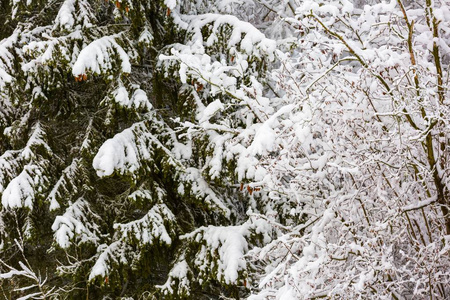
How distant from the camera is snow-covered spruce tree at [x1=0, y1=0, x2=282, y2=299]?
495 centimetres

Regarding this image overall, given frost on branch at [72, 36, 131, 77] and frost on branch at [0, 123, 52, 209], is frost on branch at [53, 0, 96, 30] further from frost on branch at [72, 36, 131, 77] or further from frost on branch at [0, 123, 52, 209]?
frost on branch at [0, 123, 52, 209]

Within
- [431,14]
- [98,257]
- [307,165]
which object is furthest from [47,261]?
[431,14]

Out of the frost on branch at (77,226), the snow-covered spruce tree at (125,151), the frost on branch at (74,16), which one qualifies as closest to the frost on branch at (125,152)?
the snow-covered spruce tree at (125,151)

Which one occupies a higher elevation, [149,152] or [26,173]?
[149,152]

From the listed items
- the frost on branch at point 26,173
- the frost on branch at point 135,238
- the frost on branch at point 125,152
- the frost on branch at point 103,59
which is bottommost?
the frost on branch at point 135,238

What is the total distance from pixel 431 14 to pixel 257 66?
2.57 m

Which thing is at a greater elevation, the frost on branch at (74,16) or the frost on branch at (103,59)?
the frost on branch at (74,16)

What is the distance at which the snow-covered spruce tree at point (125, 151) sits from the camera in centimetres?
495

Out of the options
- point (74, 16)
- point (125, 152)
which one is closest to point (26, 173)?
point (125, 152)

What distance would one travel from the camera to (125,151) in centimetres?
510

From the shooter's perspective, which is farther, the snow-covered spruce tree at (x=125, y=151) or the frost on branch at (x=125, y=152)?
the snow-covered spruce tree at (x=125, y=151)

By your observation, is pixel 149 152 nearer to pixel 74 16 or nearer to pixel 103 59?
pixel 103 59

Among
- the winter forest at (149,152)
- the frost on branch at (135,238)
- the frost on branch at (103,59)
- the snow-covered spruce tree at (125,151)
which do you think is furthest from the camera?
the frost on branch at (135,238)

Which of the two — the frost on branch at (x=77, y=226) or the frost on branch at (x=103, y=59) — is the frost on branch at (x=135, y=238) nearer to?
the frost on branch at (x=77, y=226)
